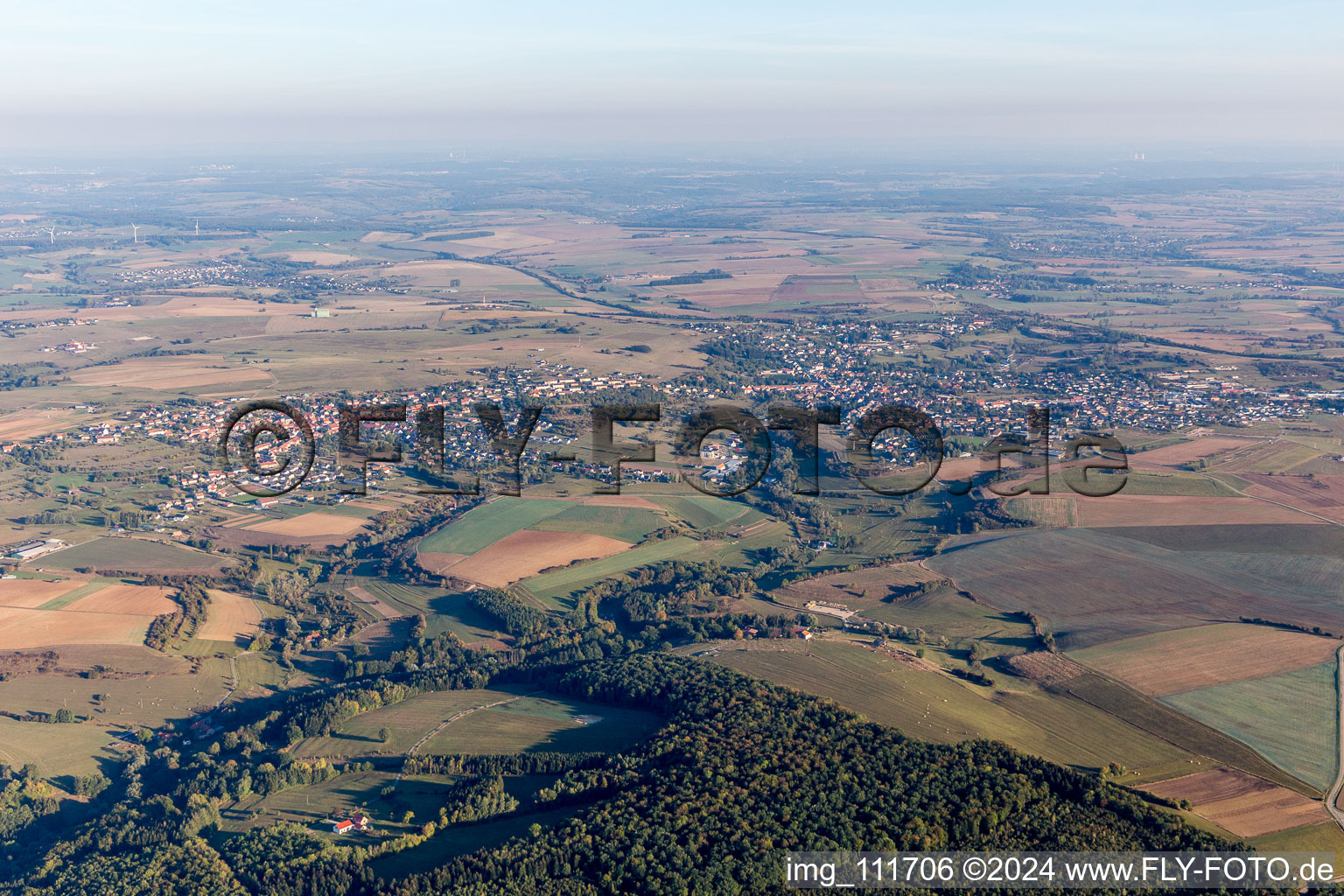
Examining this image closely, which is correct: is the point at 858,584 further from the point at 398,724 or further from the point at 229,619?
the point at 229,619

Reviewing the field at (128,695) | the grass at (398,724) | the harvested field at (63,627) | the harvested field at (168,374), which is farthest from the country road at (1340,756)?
the harvested field at (168,374)

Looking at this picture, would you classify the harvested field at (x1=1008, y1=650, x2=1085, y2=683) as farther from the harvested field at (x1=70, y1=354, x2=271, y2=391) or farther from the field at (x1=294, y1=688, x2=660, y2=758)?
the harvested field at (x1=70, y1=354, x2=271, y2=391)

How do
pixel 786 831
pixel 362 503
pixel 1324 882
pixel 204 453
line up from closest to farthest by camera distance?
pixel 1324 882 < pixel 786 831 < pixel 362 503 < pixel 204 453

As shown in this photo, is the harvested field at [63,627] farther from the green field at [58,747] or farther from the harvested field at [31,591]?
the green field at [58,747]

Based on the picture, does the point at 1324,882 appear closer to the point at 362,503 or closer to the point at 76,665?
the point at 76,665

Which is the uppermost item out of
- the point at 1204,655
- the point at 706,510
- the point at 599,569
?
the point at 706,510

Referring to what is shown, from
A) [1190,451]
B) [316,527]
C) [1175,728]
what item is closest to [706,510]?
[316,527]

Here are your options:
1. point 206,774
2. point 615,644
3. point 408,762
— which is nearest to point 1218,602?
point 615,644
